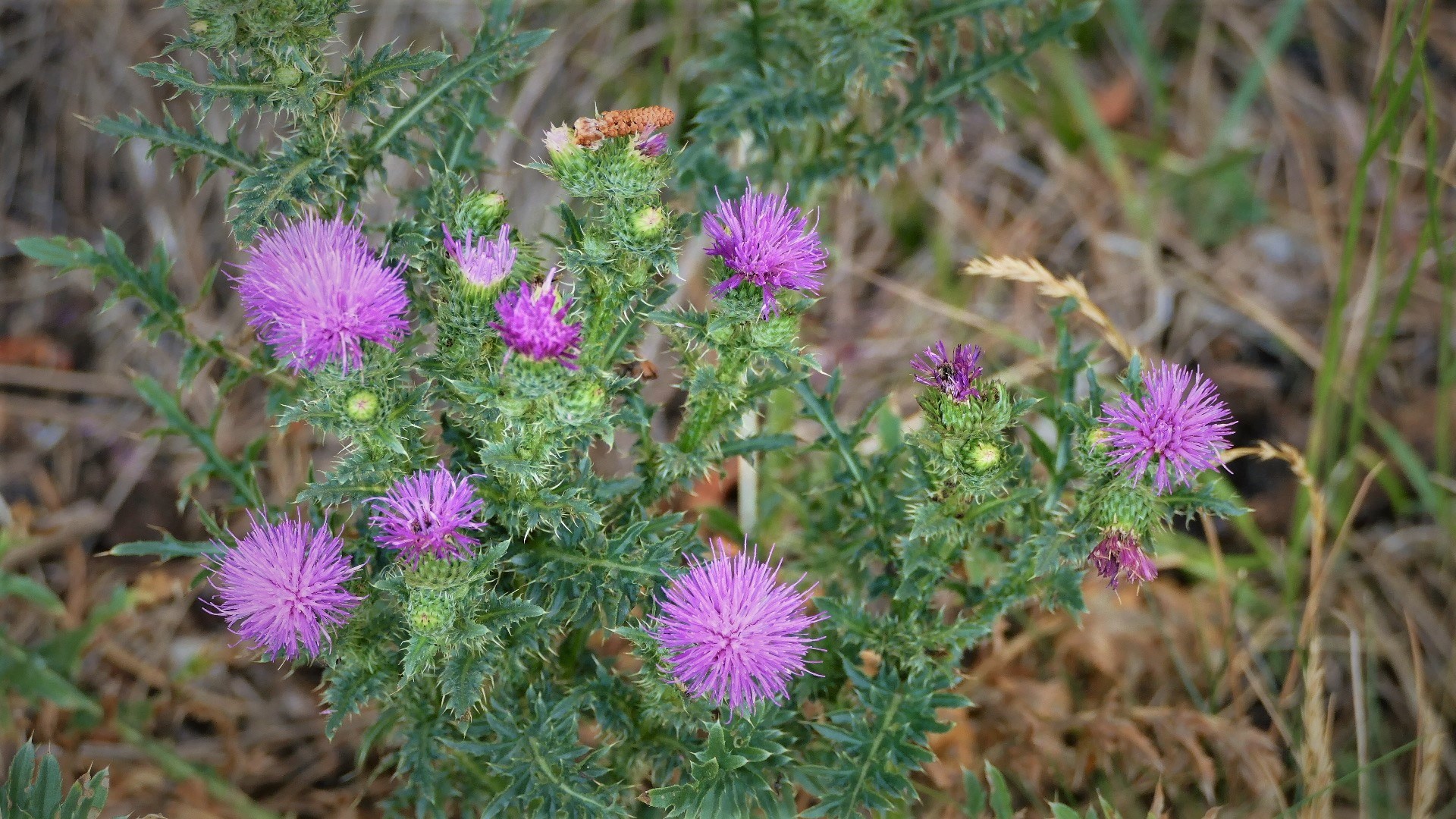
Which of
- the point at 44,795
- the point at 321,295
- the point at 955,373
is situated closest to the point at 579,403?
the point at 321,295

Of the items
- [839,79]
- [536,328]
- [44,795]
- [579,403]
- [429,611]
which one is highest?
[839,79]

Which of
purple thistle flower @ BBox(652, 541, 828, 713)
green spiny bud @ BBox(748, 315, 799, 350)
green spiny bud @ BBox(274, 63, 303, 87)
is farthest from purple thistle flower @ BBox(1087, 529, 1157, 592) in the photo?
green spiny bud @ BBox(274, 63, 303, 87)

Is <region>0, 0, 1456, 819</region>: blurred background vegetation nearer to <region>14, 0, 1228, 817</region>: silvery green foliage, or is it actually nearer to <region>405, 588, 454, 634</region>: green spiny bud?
<region>14, 0, 1228, 817</region>: silvery green foliage

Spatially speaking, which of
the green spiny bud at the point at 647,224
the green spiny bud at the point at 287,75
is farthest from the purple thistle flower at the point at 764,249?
the green spiny bud at the point at 287,75

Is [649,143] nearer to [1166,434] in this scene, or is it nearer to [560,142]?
[560,142]

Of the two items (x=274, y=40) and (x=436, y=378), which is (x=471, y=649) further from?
(x=274, y=40)
